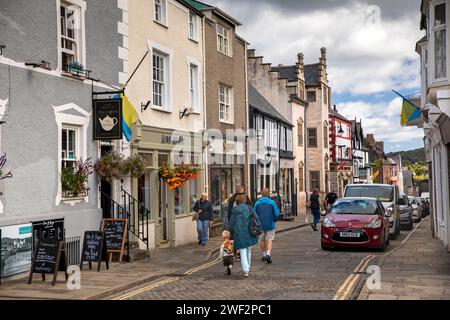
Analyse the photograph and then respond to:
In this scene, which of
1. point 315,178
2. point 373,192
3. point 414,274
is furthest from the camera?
point 315,178

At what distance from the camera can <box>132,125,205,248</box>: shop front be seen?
18.0m

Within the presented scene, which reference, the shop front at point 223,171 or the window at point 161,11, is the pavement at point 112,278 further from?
the window at point 161,11

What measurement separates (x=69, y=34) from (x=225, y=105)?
11.7 m

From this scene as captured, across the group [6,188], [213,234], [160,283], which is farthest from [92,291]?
[213,234]

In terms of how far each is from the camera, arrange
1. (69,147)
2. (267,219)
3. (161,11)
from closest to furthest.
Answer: (69,147)
(267,219)
(161,11)

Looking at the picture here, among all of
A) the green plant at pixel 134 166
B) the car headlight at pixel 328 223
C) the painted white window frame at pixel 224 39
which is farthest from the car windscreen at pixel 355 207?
the painted white window frame at pixel 224 39

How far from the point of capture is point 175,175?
18719 millimetres

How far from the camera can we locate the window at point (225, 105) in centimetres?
2512

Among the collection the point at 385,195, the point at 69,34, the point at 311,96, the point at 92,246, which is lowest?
the point at 92,246

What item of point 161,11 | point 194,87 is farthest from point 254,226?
point 194,87

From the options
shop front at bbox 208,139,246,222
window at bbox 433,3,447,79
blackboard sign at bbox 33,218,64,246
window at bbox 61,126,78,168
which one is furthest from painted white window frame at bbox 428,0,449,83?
shop front at bbox 208,139,246,222

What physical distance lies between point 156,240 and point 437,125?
898 centimetres

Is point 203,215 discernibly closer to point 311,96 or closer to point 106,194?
point 106,194
